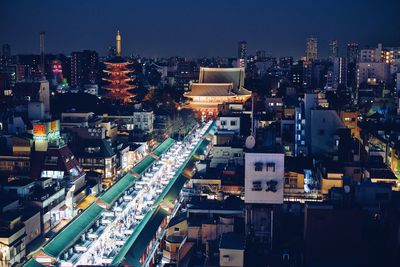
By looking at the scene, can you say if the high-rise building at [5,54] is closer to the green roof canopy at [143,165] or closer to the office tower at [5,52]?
the office tower at [5,52]

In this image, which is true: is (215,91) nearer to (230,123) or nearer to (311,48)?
(230,123)

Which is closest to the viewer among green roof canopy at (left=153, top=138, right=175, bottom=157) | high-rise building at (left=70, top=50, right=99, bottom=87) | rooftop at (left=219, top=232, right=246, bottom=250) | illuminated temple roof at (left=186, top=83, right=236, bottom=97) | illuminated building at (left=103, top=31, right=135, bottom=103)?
rooftop at (left=219, top=232, right=246, bottom=250)

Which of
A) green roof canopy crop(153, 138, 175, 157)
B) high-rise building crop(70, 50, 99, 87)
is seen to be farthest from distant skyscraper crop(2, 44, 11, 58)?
green roof canopy crop(153, 138, 175, 157)

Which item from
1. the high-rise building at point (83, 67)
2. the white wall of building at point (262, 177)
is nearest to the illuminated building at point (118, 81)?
the high-rise building at point (83, 67)

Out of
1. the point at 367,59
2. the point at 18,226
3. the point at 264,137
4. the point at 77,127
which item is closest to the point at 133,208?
the point at 18,226

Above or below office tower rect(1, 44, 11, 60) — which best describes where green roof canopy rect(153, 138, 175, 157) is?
below

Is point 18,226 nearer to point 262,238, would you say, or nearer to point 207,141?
point 262,238

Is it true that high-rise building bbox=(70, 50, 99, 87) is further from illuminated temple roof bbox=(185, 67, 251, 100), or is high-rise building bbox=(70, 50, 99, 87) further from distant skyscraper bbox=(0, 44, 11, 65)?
illuminated temple roof bbox=(185, 67, 251, 100)

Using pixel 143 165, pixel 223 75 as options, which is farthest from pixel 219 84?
pixel 143 165
